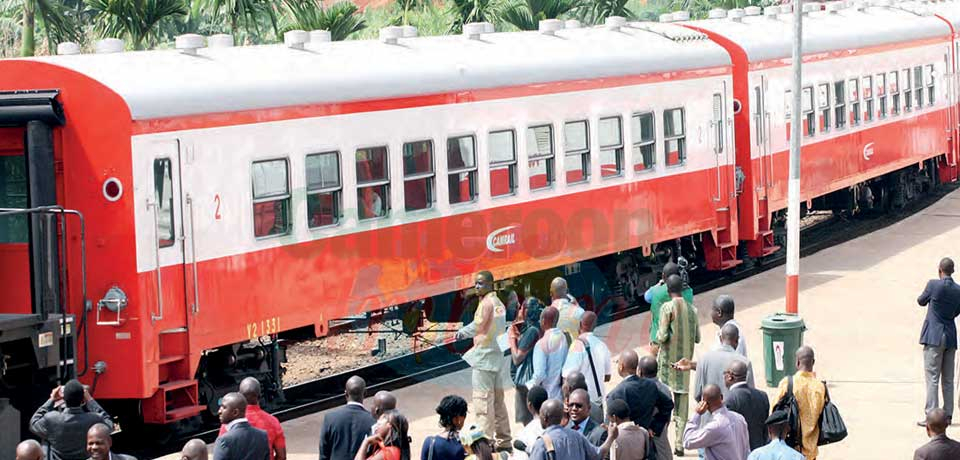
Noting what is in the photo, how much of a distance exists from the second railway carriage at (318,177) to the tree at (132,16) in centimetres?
500

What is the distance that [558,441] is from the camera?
9969 mm

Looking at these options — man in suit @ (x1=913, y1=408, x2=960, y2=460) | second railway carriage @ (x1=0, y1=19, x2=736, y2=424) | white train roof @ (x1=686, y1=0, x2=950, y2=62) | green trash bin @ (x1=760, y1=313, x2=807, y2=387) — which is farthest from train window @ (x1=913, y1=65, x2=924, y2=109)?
man in suit @ (x1=913, y1=408, x2=960, y2=460)

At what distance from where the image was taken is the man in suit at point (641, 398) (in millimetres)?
11570

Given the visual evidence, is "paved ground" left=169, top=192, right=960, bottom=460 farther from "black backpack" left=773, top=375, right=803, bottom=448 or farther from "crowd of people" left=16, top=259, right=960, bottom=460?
"black backpack" left=773, top=375, right=803, bottom=448

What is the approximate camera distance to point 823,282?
24.3 meters

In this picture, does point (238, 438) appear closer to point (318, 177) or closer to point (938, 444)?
point (938, 444)

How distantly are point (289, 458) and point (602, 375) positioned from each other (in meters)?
3.03

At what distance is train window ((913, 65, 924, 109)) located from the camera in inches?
1272

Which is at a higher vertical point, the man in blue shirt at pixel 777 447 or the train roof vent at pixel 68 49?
the train roof vent at pixel 68 49

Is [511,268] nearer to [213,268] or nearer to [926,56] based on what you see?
[213,268]

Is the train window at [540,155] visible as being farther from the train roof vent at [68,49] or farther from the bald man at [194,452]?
the bald man at [194,452]

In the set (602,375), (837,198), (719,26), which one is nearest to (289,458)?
(602,375)

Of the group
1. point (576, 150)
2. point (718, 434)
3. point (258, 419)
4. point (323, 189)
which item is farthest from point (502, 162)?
point (718, 434)

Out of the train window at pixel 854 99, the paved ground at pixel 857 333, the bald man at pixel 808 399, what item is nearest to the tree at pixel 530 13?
the train window at pixel 854 99
